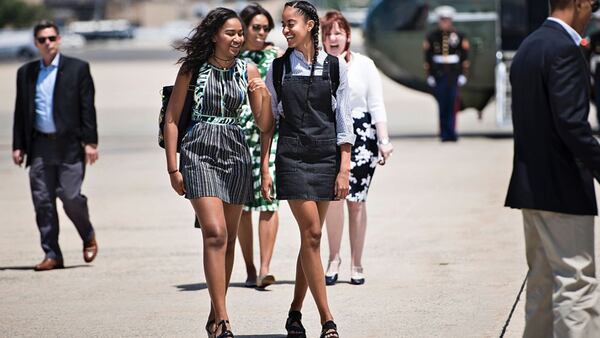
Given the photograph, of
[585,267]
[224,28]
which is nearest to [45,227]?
[224,28]

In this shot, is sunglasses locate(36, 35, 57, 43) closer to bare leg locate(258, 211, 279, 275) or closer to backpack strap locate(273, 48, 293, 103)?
bare leg locate(258, 211, 279, 275)

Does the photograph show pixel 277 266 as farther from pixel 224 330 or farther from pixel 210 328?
pixel 224 330

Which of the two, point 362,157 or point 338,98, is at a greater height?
point 338,98

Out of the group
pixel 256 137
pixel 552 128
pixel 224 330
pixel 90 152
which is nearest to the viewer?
pixel 552 128

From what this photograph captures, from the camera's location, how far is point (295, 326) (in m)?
7.09

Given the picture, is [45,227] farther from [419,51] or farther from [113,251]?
[419,51]

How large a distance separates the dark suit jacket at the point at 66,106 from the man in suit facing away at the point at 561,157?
4833 millimetres

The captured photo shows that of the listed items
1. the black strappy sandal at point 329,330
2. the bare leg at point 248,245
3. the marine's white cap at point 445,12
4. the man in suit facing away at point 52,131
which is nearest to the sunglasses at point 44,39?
the man in suit facing away at point 52,131

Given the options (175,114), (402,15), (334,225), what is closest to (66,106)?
(334,225)

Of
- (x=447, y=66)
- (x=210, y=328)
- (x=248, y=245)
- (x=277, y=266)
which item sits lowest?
(x=447, y=66)

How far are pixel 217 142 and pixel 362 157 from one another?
222 centimetres

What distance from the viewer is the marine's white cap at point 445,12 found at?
66.7 ft

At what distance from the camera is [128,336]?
7.37m

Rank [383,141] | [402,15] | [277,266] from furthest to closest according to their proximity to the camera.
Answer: [402,15], [277,266], [383,141]
